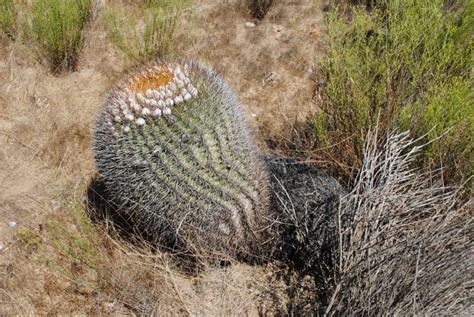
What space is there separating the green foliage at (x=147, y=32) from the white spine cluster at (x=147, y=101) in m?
1.95

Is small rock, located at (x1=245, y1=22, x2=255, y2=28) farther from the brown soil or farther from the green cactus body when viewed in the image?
the green cactus body

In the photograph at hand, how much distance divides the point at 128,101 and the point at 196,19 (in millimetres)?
2795

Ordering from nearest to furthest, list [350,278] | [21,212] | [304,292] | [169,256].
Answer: [350,278] → [304,292] → [169,256] → [21,212]

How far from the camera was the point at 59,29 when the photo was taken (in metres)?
4.27

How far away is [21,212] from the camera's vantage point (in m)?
3.19

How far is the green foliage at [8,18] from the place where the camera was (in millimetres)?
4461

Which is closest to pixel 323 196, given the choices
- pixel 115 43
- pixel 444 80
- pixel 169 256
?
pixel 169 256

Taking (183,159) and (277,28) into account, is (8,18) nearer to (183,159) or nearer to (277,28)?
(277,28)

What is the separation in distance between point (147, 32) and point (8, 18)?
1.32 metres

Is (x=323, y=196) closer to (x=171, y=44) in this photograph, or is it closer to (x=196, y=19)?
(x=171, y=44)

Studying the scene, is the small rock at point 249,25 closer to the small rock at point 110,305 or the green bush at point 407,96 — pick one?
the green bush at point 407,96

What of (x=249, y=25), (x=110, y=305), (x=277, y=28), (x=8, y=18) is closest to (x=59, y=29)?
(x=8, y=18)

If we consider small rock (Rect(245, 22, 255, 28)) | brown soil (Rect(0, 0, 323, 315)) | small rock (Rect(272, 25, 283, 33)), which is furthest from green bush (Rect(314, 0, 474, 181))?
small rock (Rect(245, 22, 255, 28))

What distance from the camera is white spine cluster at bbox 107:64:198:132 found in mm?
2479
